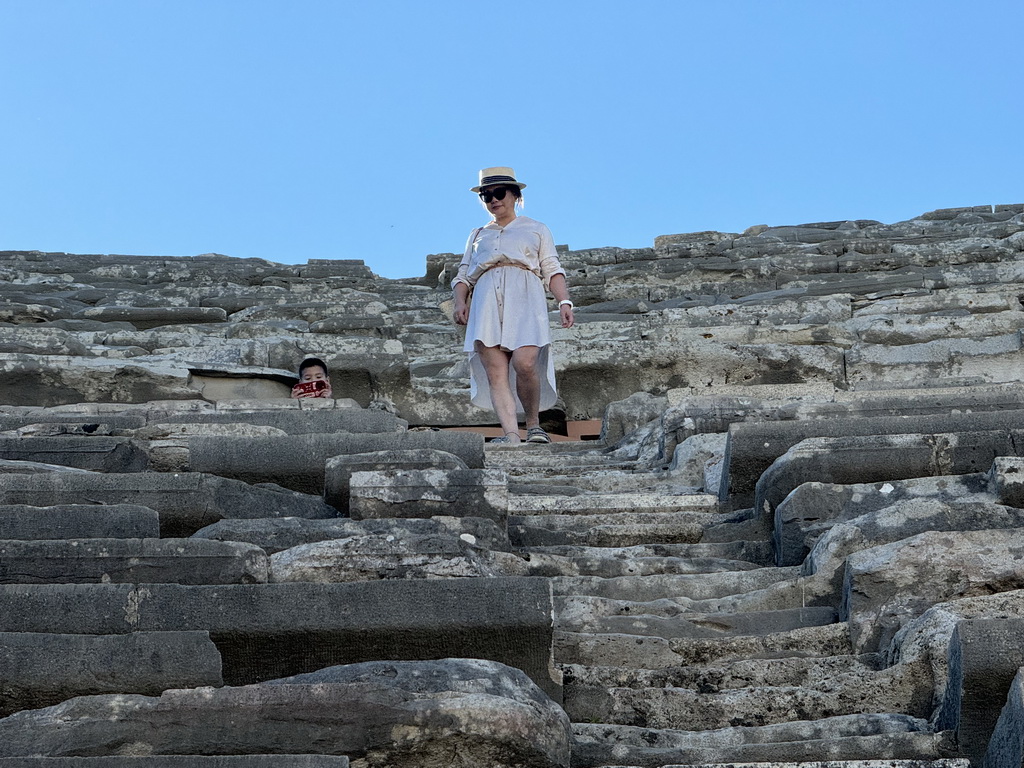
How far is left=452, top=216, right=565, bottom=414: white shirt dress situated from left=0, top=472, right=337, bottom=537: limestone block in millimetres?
2717

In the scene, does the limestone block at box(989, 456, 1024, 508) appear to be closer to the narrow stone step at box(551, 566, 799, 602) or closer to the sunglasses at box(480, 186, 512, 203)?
the narrow stone step at box(551, 566, 799, 602)

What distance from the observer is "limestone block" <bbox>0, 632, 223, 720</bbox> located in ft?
10.5

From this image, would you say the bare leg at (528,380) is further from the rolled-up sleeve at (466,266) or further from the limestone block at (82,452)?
the limestone block at (82,452)

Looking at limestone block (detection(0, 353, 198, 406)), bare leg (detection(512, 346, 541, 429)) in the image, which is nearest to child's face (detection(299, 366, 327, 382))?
limestone block (detection(0, 353, 198, 406))

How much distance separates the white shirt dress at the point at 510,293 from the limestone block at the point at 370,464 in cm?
246

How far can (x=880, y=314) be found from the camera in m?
8.95

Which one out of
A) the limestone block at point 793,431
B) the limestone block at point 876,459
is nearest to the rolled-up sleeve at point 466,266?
the limestone block at point 793,431

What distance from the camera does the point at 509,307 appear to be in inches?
282

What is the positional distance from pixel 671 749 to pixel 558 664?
1.85 ft

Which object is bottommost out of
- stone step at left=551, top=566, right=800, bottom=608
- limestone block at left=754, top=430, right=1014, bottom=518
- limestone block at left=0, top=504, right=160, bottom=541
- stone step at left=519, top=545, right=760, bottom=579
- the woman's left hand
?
stone step at left=551, top=566, right=800, bottom=608

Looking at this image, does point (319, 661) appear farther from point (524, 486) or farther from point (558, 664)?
point (524, 486)

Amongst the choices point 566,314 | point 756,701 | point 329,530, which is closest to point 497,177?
point 566,314

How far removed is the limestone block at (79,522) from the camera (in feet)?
13.1

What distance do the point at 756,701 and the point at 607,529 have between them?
56.2 inches
